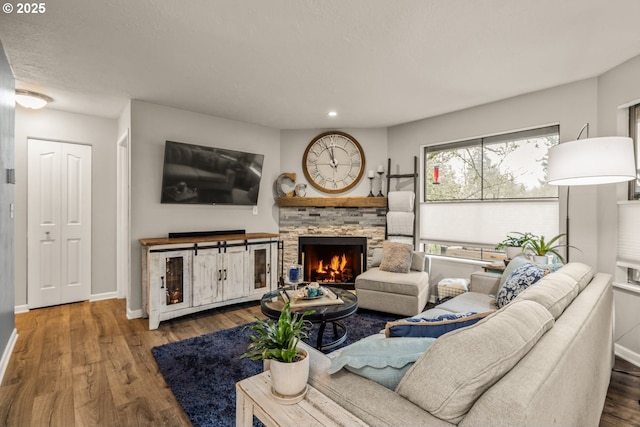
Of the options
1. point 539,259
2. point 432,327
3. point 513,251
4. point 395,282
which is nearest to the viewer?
point 432,327

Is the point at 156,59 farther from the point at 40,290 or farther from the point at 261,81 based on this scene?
the point at 40,290

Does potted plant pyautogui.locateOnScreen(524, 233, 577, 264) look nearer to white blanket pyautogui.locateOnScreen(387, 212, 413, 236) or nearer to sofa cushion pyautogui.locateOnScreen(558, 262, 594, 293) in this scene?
sofa cushion pyautogui.locateOnScreen(558, 262, 594, 293)

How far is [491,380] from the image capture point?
0.84 meters

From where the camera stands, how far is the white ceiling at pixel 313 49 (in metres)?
1.96

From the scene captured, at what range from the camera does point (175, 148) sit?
3666mm

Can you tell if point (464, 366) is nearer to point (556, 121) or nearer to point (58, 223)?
point (556, 121)

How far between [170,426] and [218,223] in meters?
2.75

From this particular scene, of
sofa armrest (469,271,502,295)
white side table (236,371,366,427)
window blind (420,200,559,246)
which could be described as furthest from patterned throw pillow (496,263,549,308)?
white side table (236,371,366,427)

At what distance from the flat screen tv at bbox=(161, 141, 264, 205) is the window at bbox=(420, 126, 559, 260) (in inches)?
98.4

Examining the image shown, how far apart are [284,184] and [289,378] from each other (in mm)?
3954

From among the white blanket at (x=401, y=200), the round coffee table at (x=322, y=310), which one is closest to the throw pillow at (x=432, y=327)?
the round coffee table at (x=322, y=310)

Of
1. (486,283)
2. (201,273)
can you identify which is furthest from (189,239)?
(486,283)

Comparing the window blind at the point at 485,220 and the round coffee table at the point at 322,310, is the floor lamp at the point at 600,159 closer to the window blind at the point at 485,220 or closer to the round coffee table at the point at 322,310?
the window blind at the point at 485,220

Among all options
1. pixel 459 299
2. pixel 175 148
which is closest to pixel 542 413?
pixel 459 299
